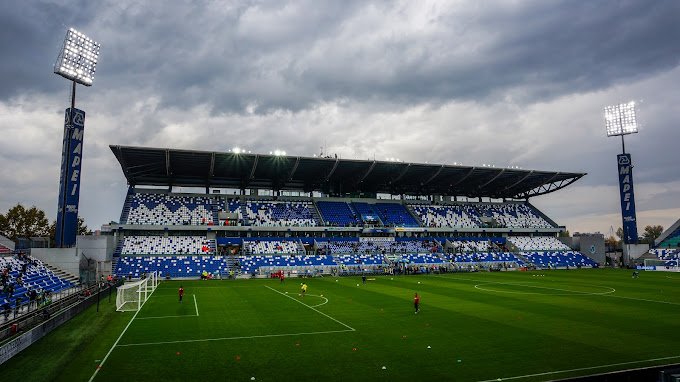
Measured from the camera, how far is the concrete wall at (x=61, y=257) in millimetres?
41344

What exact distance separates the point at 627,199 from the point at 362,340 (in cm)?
7372

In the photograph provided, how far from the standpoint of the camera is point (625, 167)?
73.1 metres

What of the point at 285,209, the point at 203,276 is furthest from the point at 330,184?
the point at 203,276

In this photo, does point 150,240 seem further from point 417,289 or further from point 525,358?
point 525,358

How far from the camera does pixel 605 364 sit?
1500 cm

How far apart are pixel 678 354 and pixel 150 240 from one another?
61456mm

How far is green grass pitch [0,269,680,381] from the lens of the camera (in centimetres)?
1452

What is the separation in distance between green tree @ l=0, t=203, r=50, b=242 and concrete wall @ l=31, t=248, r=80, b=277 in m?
48.1

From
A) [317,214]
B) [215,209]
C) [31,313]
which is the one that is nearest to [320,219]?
[317,214]

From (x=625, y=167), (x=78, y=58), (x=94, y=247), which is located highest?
(x=78, y=58)

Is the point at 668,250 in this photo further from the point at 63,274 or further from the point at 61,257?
the point at 61,257

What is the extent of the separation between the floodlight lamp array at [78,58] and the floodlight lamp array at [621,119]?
266 ft

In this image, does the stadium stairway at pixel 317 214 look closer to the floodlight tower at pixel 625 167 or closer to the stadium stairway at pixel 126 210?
the stadium stairway at pixel 126 210

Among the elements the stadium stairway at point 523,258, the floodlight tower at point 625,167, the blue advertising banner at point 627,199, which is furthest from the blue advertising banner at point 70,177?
the blue advertising banner at point 627,199
